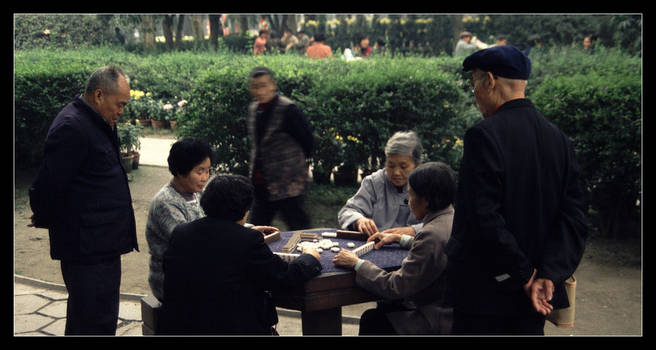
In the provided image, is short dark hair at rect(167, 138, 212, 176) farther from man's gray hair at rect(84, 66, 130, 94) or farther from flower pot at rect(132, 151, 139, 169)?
flower pot at rect(132, 151, 139, 169)

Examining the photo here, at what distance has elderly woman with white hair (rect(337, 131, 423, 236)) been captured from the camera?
4262mm

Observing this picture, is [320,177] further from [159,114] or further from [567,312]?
[159,114]

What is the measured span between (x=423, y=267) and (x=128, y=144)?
7404 mm

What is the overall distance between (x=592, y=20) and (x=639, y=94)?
20.2 m

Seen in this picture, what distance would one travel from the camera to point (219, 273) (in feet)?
9.70

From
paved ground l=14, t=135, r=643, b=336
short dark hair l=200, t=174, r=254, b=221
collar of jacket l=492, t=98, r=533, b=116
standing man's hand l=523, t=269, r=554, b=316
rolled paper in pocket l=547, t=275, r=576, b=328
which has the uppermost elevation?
collar of jacket l=492, t=98, r=533, b=116

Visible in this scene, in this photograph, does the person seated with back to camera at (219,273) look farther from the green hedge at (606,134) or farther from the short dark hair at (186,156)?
the green hedge at (606,134)

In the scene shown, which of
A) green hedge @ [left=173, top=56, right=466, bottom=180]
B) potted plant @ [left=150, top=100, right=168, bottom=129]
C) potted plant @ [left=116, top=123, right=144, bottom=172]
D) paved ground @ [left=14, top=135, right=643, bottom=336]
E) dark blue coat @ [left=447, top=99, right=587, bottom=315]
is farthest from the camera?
potted plant @ [left=150, top=100, right=168, bottom=129]

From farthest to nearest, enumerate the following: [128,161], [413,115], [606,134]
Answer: [128,161] → [413,115] → [606,134]

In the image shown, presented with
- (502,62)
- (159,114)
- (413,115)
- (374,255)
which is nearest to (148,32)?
(159,114)

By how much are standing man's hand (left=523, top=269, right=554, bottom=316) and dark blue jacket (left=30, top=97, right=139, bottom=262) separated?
2.32m

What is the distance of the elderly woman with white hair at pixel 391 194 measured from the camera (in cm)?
426

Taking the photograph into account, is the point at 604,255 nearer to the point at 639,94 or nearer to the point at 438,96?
the point at 639,94

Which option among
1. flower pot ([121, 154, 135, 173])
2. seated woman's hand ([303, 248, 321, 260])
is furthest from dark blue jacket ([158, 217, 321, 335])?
flower pot ([121, 154, 135, 173])
